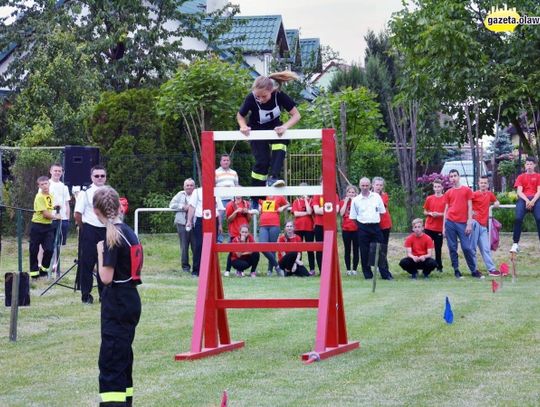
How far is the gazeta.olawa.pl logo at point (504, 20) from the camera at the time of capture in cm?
2831

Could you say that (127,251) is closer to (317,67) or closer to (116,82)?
(116,82)

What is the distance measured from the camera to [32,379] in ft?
34.0

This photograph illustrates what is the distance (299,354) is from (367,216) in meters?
10.7

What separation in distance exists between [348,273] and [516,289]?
4.92 m

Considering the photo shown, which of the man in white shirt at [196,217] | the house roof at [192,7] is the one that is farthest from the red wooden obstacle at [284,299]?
the house roof at [192,7]

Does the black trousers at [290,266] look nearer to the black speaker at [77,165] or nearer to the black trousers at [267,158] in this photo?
the black speaker at [77,165]

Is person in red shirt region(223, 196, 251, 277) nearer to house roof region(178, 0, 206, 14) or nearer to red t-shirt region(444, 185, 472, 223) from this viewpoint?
red t-shirt region(444, 185, 472, 223)

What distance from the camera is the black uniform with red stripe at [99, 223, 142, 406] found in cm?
818

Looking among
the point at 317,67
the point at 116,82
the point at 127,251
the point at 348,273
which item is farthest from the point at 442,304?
the point at 317,67

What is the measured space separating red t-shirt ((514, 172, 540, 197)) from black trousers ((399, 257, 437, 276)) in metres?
2.32

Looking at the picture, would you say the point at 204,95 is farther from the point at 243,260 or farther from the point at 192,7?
the point at 192,7

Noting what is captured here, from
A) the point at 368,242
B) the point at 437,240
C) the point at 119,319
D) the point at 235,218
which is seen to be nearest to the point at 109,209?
the point at 119,319

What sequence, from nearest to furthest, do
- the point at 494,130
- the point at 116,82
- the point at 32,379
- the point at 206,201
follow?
1. the point at 32,379
2. the point at 206,201
3. the point at 494,130
4. the point at 116,82

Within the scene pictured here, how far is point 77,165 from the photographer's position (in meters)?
19.0
